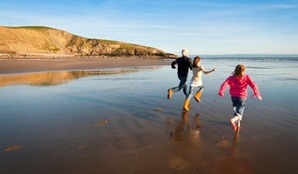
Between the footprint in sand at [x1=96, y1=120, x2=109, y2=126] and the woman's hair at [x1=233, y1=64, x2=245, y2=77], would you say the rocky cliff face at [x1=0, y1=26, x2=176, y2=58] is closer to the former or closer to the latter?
the footprint in sand at [x1=96, y1=120, x2=109, y2=126]

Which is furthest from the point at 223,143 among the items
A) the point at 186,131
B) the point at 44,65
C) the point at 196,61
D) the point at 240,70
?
the point at 44,65

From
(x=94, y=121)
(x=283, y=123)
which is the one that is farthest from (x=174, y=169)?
(x=283, y=123)

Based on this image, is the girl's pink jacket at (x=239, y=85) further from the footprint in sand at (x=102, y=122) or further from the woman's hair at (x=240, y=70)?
the footprint in sand at (x=102, y=122)

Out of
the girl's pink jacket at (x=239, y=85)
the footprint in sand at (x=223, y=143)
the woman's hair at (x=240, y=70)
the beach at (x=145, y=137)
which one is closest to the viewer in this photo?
the beach at (x=145, y=137)

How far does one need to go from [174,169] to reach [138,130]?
2281mm

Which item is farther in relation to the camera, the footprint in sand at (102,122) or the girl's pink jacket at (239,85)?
the footprint in sand at (102,122)

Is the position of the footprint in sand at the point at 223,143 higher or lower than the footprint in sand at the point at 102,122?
higher

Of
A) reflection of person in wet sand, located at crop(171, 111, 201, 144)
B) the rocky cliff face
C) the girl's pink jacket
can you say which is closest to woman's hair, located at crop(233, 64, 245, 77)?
the girl's pink jacket

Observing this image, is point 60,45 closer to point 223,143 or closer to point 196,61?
point 196,61

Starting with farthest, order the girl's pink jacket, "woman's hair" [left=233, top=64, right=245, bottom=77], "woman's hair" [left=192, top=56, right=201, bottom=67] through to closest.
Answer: "woman's hair" [left=192, top=56, right=201, bottom=67], the girl's pink jacket, "woman's hair" [left=233, top=64, right=245, bottom=77]

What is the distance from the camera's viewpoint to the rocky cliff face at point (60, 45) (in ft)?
261

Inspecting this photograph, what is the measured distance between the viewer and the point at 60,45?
331ft

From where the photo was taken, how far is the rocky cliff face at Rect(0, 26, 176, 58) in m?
79.6

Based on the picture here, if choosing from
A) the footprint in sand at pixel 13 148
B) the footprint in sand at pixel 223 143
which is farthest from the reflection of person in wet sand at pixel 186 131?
the footprint in sand at pixel 13 148
